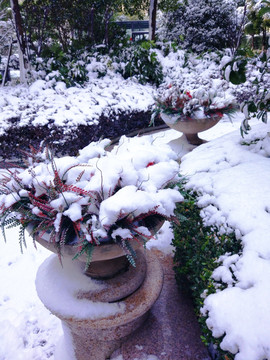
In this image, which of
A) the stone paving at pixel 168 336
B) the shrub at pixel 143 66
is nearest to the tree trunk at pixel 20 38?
the shrub at pixel 143 66

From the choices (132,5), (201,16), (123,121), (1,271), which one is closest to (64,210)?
(1,271)

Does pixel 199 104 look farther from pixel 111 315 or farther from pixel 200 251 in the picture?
pixel 111 315

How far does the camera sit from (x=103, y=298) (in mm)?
1409

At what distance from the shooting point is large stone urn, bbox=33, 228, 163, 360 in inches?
52.9

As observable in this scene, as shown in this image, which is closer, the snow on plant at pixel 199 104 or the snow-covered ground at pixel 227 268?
the snow-covered ground at pixel 227 268

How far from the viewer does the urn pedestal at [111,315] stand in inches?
53.3

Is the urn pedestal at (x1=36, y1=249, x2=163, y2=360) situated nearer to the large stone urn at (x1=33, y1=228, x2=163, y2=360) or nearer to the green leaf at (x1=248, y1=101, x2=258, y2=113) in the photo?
the large stone urn at (x1=33, y1=228, x2=163, y2=360)

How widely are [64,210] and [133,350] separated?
872 mm

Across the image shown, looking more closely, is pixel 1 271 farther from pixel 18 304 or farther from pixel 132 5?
pixel 132 5

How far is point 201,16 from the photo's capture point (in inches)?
406

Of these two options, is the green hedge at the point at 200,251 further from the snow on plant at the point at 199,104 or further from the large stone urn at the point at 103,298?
the snow on plant at the point at 199,104

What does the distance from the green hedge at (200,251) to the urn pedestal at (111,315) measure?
9.2 inches

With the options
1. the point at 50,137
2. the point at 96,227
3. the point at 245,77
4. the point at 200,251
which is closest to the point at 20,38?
the point at 50,137

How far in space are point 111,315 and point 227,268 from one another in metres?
0.63
